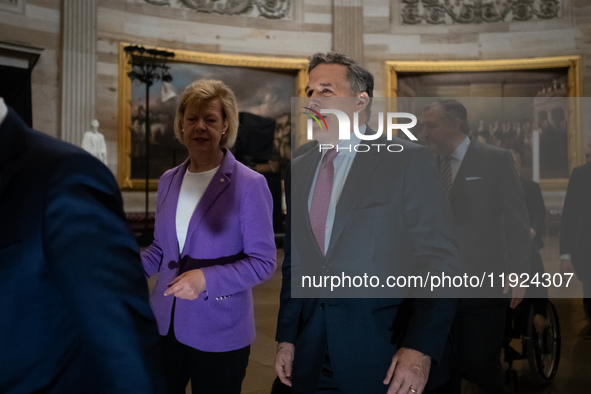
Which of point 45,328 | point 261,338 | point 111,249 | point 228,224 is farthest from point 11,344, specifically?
point 261,338

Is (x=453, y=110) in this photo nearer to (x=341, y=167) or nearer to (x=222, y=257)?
(x=341, y=167)

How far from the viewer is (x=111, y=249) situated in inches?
26.3

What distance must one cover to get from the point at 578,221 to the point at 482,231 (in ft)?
3.51

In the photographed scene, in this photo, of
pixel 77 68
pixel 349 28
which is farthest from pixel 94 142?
pixel 349 28

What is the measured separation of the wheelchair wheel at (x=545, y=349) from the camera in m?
3.14

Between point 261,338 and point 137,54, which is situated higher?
point 137,54

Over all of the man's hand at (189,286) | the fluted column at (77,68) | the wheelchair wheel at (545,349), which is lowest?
the wheelchair wheel at (545,349)

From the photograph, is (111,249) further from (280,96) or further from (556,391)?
(280,96)

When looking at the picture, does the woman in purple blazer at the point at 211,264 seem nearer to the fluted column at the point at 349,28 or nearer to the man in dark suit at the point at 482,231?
the man in dark suit at the point at 482,231

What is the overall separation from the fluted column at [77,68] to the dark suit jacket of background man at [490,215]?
30.1 ft

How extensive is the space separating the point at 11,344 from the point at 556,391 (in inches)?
137

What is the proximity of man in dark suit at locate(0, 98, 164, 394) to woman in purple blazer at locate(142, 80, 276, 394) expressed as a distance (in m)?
0.96

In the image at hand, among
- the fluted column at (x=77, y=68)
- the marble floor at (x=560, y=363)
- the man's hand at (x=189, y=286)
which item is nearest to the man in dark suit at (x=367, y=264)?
the man's hand at (x=189, y=286)

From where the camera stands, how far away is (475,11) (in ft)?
36.2
